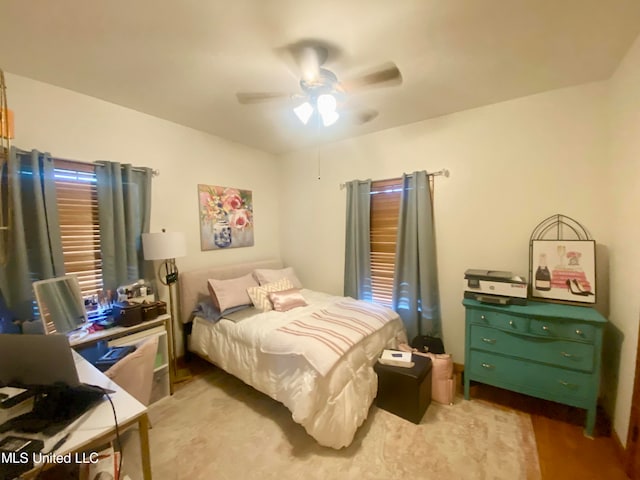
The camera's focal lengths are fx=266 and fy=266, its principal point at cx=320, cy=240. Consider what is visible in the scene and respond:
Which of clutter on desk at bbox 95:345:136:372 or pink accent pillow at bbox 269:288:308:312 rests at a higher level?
pink accent pillow at bbox 269:288:308:312

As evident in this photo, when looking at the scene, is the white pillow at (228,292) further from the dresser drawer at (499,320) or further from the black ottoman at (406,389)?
the dresser drawer at (499,320)

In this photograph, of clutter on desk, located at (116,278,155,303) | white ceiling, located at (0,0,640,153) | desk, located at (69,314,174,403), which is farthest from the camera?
clutter on desk, located at (116,278,155,303)

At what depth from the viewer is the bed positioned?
178 cm

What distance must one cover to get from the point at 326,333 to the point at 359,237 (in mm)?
1449

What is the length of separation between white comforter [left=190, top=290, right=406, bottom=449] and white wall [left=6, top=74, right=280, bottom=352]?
942mm

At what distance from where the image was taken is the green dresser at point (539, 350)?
1.87 metres

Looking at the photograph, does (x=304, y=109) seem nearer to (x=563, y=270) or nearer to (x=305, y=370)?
(x=305, y=370)

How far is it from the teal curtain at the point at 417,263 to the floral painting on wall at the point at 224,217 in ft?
6.66

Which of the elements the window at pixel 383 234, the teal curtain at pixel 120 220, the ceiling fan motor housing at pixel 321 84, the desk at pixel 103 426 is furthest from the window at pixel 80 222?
the window at pixel 383 234

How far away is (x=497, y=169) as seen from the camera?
98.7 inches

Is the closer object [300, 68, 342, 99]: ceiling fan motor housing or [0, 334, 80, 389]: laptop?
[0, 334, 80, 389]: laptop

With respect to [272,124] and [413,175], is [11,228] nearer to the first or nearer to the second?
[272,124]

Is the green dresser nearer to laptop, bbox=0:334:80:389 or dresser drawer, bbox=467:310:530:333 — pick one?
dresser drawer, bbox=467:310:530:333

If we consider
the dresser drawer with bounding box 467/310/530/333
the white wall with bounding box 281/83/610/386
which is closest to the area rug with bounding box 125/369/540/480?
the dresser drawer with bounding box 467/310/530/333
